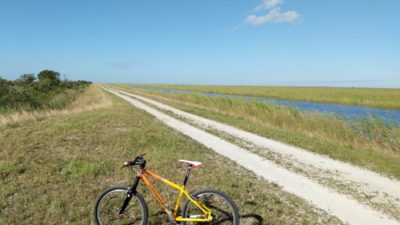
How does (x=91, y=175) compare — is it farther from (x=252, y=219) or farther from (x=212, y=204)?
(x=252, y=219)

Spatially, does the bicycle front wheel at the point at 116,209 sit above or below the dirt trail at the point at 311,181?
above

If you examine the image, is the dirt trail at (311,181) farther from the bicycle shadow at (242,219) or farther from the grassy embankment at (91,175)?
the bicycle shadow at (242,219)

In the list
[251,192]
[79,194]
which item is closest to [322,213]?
[251,192]

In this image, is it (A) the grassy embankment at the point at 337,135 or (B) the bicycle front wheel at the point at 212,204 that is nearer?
(B) the bicycle front wheel at the point at 212,204

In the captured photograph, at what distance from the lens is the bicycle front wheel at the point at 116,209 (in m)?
4.43

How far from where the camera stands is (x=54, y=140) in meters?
10.5

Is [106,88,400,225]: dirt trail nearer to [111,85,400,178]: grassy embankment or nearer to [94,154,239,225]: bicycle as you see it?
[111,85,400,178]: grassy embankment

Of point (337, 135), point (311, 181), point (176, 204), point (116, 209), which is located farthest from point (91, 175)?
point (337, 135)

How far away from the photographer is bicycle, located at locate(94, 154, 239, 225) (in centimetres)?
419

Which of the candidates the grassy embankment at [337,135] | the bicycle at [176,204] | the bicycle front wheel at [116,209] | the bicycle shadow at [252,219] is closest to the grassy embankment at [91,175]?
the bicycle shadow at [252,219]

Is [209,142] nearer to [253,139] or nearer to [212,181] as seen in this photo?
[253,139]

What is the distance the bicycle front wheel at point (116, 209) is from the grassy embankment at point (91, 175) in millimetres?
325

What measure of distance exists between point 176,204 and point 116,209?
149cm

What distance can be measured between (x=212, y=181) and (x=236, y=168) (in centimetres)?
152
